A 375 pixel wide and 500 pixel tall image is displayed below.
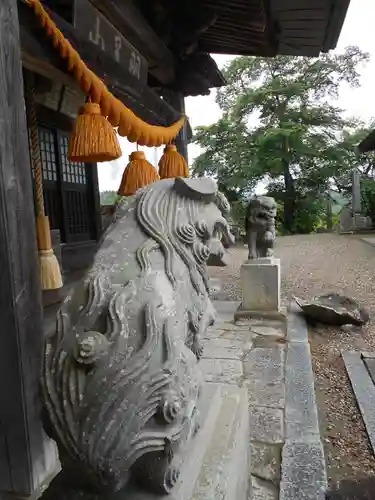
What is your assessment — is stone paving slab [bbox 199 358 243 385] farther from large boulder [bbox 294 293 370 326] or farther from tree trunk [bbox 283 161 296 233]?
tree trunk [bbox 283 161 296 233]

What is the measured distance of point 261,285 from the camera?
5363 millimetres

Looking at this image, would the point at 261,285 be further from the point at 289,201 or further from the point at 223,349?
the point at 289,201

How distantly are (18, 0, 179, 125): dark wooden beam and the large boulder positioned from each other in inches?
118

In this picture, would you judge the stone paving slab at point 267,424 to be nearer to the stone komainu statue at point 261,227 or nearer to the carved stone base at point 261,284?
the carved stone base at point 261,284

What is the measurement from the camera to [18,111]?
180 cm

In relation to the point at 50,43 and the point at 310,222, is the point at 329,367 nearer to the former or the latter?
the point at 50,43

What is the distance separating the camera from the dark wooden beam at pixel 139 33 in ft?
10.5

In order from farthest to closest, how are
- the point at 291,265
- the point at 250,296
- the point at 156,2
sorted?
the point at 291,265, the point at 250,296, the point at 156,2

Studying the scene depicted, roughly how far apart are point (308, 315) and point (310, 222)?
13708 mm

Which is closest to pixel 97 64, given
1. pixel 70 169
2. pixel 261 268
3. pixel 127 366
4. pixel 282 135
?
pixel 70 169

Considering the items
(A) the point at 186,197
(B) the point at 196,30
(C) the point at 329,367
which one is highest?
(B) the point at 196,30

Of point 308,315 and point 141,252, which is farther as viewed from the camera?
point 308,315

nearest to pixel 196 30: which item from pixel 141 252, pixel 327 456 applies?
pixel 141 252

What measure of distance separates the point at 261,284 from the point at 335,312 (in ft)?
3.30
